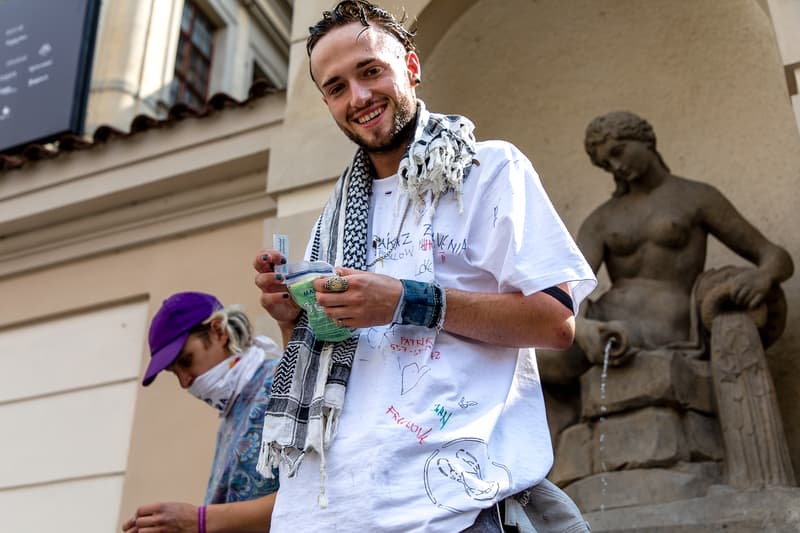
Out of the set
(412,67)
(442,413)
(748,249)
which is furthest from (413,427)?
(748,249)

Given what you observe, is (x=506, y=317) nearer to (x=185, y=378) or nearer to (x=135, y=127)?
(x=185, y=378)

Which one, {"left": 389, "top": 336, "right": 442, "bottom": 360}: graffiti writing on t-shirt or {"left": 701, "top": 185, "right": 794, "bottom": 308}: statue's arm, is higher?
{"left": 701, "top": 185, "right": 794, "bottom": 308}: statue's arm

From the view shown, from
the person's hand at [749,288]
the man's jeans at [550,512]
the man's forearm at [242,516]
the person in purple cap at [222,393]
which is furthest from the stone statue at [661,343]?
the man's jeans at [550,512]

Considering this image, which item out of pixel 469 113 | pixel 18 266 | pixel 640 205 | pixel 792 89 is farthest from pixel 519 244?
pixel 18 266

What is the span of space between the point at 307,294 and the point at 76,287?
4.25 m

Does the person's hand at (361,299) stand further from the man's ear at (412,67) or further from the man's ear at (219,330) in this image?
the man's ear at (219,330)

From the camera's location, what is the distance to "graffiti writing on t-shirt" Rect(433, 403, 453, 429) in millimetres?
1572

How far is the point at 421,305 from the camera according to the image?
1.62 metres

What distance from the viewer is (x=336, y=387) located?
165 cm

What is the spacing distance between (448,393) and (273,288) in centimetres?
40

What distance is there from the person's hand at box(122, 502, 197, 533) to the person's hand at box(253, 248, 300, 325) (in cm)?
68

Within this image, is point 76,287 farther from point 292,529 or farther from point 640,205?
point 292,529

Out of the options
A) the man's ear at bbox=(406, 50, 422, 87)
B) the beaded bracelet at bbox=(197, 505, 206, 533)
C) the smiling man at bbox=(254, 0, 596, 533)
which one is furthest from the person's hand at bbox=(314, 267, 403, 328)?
the beaded bracelet at bbox=(197, 505, 206, 533)

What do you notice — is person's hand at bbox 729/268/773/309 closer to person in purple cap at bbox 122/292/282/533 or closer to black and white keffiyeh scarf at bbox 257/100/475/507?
person in purple cap at bbox 122/292/282/533
